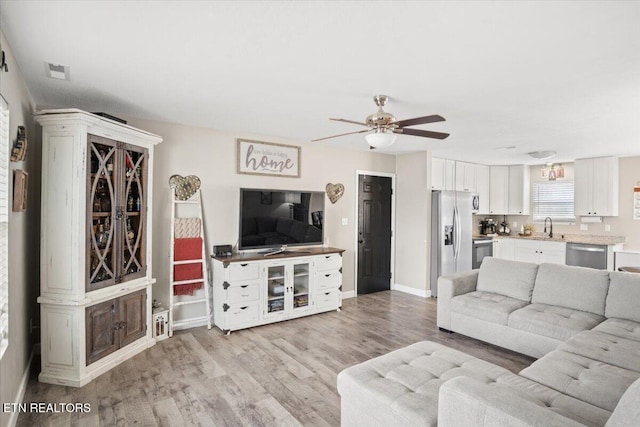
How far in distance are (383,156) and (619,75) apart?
11.9ft

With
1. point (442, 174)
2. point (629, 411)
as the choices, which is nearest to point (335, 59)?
point (629, 411)

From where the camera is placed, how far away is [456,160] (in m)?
6.36

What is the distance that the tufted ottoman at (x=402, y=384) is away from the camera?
1719mm

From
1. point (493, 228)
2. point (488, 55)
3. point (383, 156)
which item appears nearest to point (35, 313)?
point (488, 55)

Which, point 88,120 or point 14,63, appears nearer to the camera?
→ point 14,63

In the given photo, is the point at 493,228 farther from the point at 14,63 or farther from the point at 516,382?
the point at 14,63

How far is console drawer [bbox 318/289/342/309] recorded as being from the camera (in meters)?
4.57

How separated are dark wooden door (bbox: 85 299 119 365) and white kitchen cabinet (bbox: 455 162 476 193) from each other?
5.68 meters

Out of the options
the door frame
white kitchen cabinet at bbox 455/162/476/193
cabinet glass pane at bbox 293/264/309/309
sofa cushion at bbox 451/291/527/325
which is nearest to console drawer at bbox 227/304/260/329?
cabinet glass pane at bbox 293/264/309/309

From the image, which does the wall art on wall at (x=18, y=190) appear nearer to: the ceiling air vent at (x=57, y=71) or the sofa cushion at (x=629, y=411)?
the ceiling air vent at (x=57, y=71)

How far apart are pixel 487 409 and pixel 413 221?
4.51 metres

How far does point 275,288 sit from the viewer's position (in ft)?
13.9

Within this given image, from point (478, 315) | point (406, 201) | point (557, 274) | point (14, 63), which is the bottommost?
point (478, 315)

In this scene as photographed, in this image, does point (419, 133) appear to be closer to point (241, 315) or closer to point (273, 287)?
point (273, 287)
